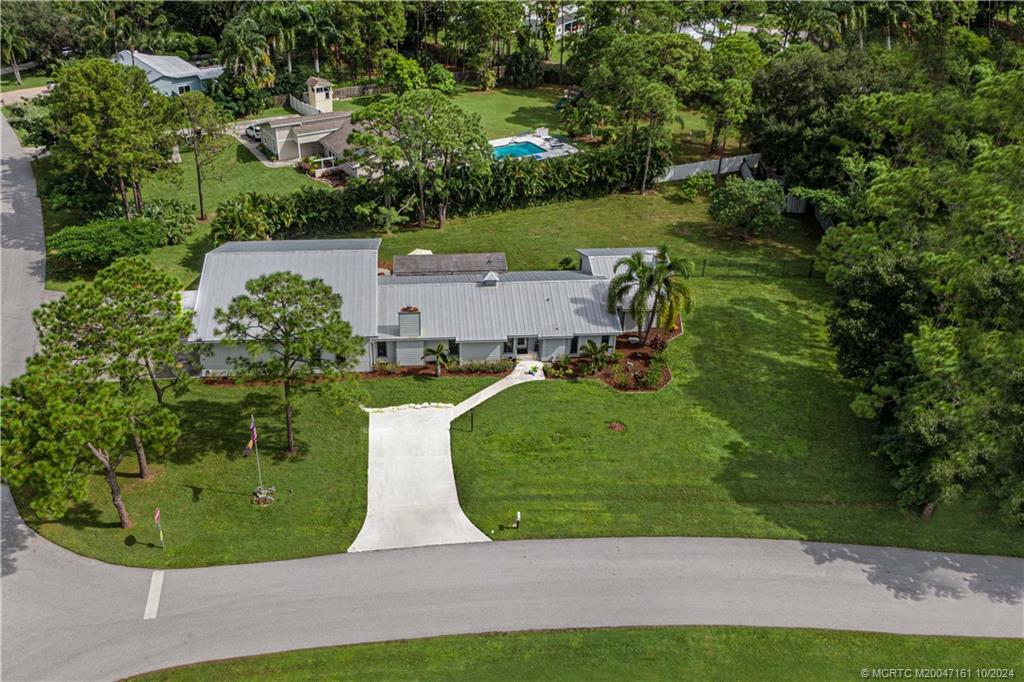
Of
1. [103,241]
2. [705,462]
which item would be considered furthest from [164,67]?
[705,462]

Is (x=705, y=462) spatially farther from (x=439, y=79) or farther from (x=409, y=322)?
(x=439, y=79)

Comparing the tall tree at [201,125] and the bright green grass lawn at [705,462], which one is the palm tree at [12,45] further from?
the bright green grass lawn at [705,462]

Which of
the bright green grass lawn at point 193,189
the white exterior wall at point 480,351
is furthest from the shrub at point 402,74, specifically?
the white exterior wall at point 480,351

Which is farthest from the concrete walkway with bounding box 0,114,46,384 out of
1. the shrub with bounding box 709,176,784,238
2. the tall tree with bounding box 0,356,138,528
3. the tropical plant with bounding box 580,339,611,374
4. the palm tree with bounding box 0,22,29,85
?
the shrub with bounding box 709,176,784,238

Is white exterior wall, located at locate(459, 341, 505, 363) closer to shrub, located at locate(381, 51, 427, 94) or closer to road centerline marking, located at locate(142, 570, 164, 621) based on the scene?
road centerline marking, located at locate(142, 570, 164, 621)

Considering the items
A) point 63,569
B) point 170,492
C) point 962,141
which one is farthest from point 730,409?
point 63,569

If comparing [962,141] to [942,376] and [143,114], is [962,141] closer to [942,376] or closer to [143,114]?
[942,376]
